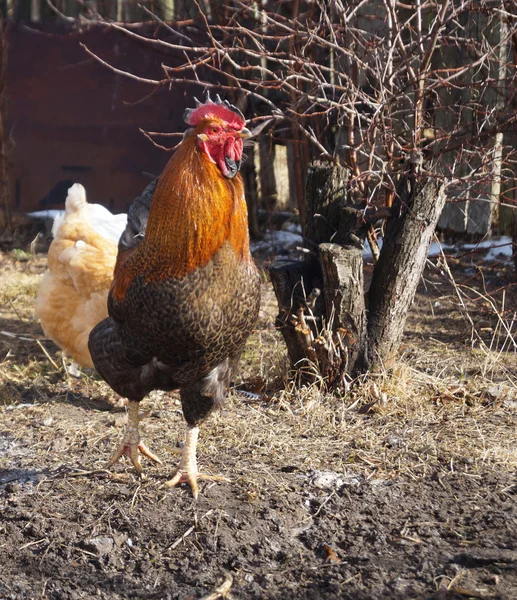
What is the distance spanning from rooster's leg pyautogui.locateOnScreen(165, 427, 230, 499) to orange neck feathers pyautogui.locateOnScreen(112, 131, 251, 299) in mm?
904

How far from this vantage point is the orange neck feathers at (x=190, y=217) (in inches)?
125

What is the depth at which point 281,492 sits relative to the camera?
3447 millimetres

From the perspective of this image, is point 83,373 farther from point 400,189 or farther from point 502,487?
point 502,487

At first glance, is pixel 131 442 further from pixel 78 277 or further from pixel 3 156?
pixel 3 156

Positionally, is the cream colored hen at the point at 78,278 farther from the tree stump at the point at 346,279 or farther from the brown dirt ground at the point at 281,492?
the tree stump at the point at 346,279

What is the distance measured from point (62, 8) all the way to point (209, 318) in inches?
282

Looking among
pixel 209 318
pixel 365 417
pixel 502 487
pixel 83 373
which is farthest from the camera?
pixel 83 373

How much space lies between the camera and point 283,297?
4.61 m

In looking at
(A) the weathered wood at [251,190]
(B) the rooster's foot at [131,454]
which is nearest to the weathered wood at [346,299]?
(B) the rooster's foot at [131,454]

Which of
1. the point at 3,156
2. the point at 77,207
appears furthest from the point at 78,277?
the point at 3,156

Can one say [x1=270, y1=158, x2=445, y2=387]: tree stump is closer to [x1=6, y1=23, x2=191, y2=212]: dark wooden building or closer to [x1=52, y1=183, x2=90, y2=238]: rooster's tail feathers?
[x1=52, y1=183, x2=90, y2=238]: rooster's tail feathers

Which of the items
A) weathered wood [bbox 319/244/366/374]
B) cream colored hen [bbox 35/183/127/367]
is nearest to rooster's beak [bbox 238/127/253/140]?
weathered wood [bbox 319/244/366/374]

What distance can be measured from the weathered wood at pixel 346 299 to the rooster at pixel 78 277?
5.04ft

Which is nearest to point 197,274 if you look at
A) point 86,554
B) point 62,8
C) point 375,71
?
point 86,554
